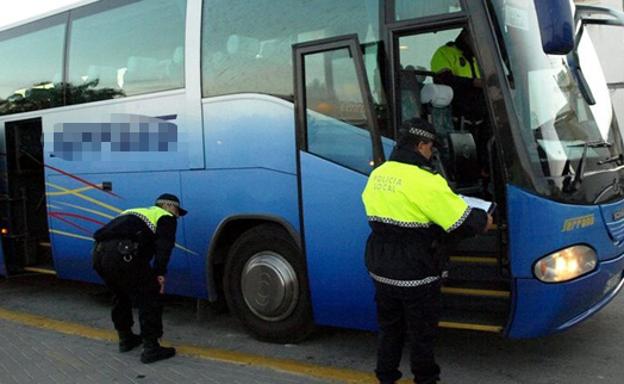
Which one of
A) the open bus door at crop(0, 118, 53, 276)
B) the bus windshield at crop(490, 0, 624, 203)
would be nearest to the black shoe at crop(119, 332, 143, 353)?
the open bus door at crop(0, 118, 53, 276)

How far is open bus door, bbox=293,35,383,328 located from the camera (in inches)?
179

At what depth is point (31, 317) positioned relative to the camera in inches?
275

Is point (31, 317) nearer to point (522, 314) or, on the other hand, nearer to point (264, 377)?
point (264, 377)

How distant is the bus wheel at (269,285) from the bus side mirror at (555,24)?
2.43 metres

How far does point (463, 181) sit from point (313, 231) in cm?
133

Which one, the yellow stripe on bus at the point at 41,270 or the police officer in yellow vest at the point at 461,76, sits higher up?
the police officer in yellow vest at the point at 461,76

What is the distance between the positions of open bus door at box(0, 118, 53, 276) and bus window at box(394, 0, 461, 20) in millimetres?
5099

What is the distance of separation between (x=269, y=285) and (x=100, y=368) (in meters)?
1.50

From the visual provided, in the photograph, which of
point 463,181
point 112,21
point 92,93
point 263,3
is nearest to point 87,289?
point 92,93

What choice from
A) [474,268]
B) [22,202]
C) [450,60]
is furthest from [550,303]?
[22,202]

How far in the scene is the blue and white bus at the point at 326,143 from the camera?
4.06m

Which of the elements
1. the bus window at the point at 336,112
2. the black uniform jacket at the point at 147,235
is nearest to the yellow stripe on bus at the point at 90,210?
the black uniform jacket at the point at 147,235

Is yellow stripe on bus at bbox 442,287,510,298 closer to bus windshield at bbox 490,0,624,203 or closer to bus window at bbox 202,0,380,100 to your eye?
bus windshield at bbox 490,0,624,203

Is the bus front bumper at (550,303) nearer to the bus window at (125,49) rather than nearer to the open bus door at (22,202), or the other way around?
the bus window at (125,49)
